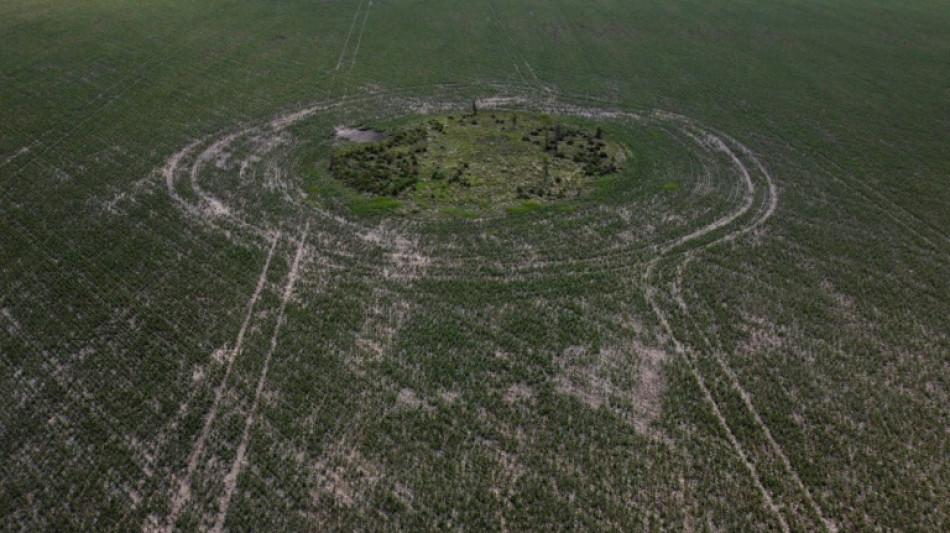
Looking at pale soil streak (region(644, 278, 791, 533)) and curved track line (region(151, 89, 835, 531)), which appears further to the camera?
curved track line (region(151, 89, 835, 531))

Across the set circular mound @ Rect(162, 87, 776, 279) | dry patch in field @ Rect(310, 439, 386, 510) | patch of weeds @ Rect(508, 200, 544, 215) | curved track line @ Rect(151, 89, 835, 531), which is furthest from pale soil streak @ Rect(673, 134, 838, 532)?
dry patch in field @ Rect(310, 439, 386, 510)

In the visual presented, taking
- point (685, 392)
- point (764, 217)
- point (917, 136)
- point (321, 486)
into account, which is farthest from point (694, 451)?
point (917, 136)

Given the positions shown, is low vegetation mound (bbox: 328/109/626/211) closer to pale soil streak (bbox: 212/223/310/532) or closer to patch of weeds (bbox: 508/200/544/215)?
patch of weeds (bbox: 508/200/544/215)

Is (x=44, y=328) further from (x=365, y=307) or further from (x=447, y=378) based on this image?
(x=447, y=378)

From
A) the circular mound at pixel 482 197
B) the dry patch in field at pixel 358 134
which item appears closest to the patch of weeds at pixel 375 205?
the circular mound at pixel 482 197

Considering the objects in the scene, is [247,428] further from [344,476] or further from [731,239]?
[731,239]

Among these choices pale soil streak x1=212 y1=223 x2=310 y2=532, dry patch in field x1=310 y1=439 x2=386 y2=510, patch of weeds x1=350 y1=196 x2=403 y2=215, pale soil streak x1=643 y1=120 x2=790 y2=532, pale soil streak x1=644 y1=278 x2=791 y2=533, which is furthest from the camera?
patch of weeds x1=350 y1=196 x2=403 y2=215

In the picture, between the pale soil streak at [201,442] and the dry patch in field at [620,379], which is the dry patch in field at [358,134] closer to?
the pale soil streak at [201,442]
